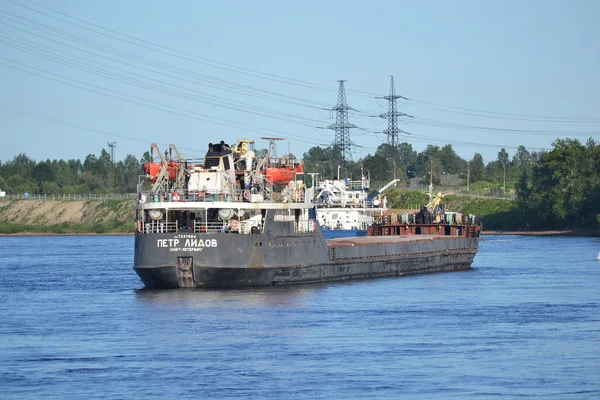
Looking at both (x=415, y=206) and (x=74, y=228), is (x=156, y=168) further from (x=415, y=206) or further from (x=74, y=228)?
(x=74, y=228)

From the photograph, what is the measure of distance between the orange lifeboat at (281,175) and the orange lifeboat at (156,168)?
4.96 m

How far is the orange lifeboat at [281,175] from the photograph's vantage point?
192 ft

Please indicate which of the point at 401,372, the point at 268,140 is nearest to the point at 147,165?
the point at 268,140

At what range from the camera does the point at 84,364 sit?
3497 cm

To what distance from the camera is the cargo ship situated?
5334 cm

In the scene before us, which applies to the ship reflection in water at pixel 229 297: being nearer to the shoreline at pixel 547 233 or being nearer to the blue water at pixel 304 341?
the blue water at pixel 304 341

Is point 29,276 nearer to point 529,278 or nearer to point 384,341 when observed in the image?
point 529,278

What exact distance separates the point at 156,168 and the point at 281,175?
6.77 m

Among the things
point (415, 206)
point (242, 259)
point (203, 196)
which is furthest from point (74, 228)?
point (242, 259)

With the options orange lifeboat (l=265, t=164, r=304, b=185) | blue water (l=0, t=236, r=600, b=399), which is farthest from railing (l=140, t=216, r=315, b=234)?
orange lifeboat (l=265, t=164, r=304, b=185)

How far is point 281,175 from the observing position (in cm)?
5919

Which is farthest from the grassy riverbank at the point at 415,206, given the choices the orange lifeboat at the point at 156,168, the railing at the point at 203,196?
the railing at the point at 203,196

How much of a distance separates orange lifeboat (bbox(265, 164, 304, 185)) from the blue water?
6019 millimetres

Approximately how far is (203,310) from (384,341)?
10532 mm
